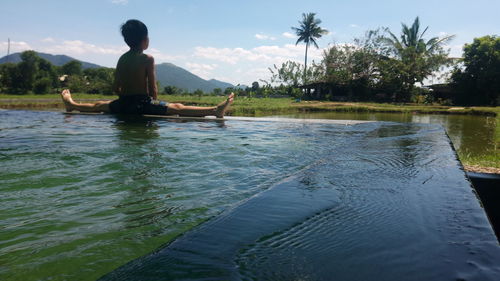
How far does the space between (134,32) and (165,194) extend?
14.6 ft

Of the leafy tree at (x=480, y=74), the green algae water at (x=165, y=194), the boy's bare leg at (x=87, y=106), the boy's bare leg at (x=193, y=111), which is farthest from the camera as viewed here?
the leafy tree at (x=480, y=74)

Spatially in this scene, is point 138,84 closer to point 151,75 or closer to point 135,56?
point 151,75

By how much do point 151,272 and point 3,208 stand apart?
4.32ft

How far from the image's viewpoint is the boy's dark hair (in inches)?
225

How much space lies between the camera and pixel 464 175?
77.0 inches

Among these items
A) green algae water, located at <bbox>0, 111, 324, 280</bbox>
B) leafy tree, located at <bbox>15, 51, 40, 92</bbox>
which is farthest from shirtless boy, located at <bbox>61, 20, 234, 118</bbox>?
leafy tree, located at <bbox>15, 51, 40, 92</bbox>

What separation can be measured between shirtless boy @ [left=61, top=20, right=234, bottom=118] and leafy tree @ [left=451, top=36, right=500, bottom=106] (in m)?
29.5

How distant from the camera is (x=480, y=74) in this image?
28.7m

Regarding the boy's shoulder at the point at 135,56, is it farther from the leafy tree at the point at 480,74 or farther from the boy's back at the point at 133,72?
the leafy tree at the point at 480,74

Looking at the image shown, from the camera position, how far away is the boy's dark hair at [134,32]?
572cm

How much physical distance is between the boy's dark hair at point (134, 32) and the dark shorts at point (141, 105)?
2.91 ft

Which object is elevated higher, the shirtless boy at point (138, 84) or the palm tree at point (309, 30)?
the palm tree at point (309, 30)

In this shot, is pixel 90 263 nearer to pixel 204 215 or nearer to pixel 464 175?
pixel 204 215

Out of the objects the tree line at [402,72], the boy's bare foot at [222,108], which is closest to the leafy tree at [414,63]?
the tree line at [402,72]
